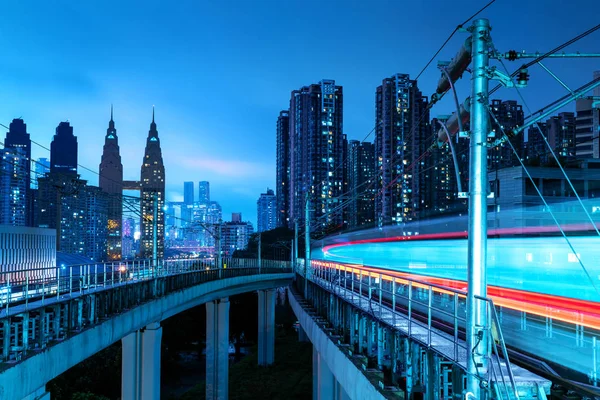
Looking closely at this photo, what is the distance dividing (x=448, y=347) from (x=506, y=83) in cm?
412

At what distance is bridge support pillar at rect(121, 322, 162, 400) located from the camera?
25547mm

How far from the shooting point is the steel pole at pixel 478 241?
6.84 meters

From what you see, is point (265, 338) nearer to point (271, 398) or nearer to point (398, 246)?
point (271, 398)

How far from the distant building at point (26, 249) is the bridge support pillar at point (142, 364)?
1963 cm

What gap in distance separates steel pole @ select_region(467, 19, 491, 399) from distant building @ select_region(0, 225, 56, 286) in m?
41.1

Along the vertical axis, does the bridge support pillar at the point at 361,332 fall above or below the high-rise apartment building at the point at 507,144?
below

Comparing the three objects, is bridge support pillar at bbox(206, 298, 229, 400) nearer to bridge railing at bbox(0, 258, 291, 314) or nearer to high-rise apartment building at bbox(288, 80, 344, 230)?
bridge railing at bbox(0, 258, 291, 314)

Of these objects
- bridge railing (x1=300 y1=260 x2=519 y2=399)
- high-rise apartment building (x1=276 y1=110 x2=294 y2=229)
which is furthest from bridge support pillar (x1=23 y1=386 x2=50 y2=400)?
high-rise apartment building (x1=276 y1=110 x2=294 y2=229)

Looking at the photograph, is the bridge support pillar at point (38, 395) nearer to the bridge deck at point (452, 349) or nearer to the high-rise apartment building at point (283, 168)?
the bridge deck at point (452, 349)

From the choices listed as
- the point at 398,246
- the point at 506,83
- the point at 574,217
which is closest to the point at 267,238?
the point at 398,246

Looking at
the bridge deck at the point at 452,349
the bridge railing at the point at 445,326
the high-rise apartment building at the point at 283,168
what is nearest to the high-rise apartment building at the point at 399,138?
the high-rise apartment building at the point at 283,168

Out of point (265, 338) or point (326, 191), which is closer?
point (265, 338)

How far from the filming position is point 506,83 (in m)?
7.81

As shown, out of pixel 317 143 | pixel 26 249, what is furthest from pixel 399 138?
pixel 26 249
